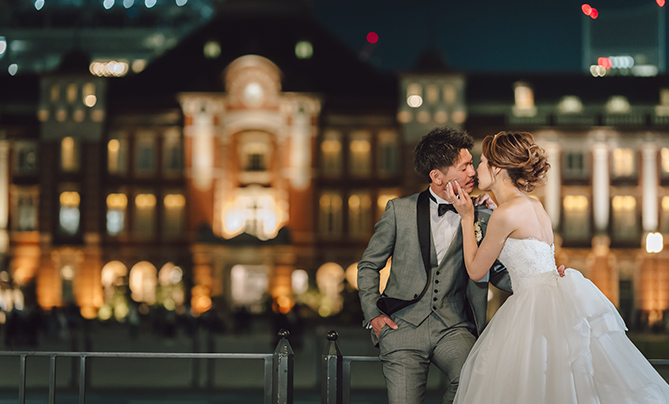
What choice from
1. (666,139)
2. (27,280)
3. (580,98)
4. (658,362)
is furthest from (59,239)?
(658,362)

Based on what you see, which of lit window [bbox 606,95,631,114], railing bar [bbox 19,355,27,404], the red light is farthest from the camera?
the red light

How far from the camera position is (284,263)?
41.0m

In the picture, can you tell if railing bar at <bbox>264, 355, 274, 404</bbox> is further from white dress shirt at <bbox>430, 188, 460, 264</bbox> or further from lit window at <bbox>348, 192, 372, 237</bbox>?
lit window at <bbox>348, 192, 372, 237</bbox>

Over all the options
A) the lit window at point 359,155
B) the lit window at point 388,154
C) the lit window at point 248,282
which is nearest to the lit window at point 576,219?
the lit window at point 388,154

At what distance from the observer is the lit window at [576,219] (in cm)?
4375

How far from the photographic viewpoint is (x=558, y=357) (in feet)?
13.6

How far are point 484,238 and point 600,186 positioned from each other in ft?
137

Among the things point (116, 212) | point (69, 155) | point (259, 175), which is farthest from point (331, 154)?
point (69, 155)

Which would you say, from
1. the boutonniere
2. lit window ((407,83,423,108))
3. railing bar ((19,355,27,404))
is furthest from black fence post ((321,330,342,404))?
lit window ((407,83,423,108))

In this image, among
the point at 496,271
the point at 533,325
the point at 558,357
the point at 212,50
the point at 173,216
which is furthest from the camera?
the point at 212,50

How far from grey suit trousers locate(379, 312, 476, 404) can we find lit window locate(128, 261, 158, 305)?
3970 cm

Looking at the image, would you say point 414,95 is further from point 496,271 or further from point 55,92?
point 496,271

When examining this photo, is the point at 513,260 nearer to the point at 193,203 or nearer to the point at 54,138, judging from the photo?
the point at 193,203

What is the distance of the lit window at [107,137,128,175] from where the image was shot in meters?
43.8
